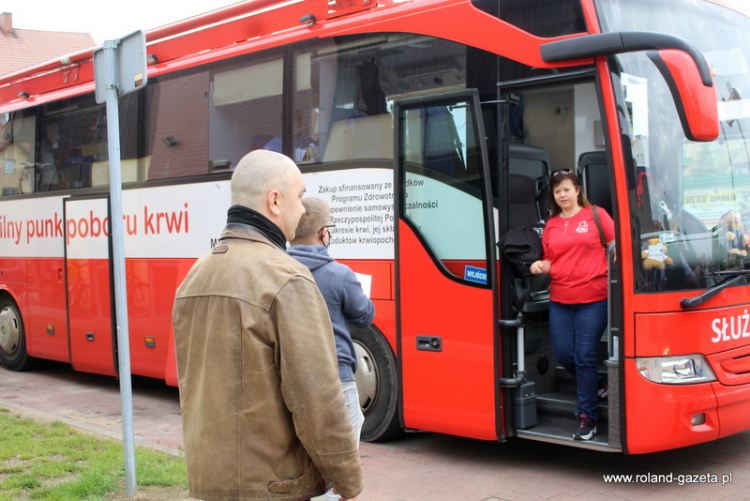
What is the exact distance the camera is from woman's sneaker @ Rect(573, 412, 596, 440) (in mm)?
5754

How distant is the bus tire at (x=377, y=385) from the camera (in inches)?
269

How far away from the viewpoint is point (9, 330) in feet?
37.3

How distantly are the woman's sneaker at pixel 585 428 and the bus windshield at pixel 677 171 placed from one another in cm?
98

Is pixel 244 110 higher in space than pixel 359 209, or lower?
higher

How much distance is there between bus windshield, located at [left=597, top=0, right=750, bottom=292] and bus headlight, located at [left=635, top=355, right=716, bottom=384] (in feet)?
1.45

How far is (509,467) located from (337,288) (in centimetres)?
279

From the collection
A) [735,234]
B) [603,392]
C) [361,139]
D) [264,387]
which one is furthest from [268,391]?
[361,139]

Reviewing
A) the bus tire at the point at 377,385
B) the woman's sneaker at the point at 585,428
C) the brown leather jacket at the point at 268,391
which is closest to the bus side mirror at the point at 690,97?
the woman's sneaker at the point at 585,428

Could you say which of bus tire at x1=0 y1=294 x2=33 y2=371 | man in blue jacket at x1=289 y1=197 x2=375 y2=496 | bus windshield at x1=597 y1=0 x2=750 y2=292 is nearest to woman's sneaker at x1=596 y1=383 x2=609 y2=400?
bus windshield at x1=597 y1=0 x2=750 y2=292

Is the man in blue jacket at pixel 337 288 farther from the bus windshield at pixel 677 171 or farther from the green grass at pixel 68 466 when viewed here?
the bus windshield at pixel 677 171

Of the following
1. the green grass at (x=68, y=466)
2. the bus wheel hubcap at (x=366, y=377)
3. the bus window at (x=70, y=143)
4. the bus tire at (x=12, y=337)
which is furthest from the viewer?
the bus tire at (x=12, y=337)

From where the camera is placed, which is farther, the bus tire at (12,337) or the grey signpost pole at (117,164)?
the bus tire at (12,337)

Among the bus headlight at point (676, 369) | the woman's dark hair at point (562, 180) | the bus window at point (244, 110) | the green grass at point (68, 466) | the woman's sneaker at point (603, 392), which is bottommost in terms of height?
the green grass at point (68, 466)

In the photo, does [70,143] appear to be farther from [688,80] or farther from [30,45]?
[30,45]
